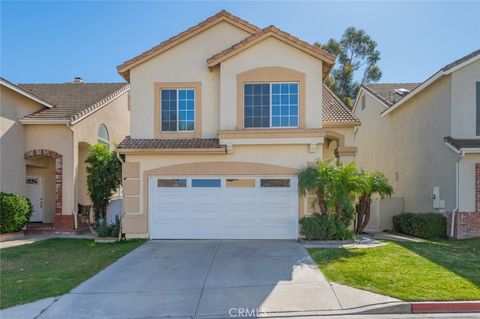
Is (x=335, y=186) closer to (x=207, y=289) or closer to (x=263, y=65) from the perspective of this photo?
(x=263, y=65)

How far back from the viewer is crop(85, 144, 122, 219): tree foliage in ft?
49.1

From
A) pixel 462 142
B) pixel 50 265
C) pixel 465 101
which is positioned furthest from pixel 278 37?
pixel 50 265

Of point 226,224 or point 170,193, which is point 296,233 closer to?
Result: point 226,224

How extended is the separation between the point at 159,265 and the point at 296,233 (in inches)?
214

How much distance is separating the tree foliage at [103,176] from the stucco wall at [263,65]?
5.47 meters

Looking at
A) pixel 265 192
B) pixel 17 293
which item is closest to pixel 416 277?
pixel 265 192

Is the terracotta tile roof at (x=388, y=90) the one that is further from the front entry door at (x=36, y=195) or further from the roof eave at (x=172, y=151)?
the front entry door at (x=36, y=195)

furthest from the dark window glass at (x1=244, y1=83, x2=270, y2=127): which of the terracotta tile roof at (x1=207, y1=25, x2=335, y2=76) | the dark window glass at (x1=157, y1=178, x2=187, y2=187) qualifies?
the dark window glass at (x1=157, y1=178, x2=187, y2=187)

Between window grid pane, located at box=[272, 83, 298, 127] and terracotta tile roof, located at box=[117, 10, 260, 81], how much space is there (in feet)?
9.24

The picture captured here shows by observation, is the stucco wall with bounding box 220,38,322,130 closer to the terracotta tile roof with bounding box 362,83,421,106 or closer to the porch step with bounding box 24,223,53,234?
the porch step with bounding box 24,223,53,234

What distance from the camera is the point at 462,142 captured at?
44.5 feet

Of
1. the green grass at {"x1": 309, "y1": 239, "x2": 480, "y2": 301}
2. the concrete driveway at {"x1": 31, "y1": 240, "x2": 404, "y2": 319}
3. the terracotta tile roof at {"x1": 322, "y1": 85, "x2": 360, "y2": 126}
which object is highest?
the terracotta tile roof at {"x1": 322, "y1": 85, "x2": 360, "y2": 126}

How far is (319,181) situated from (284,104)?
3136mm

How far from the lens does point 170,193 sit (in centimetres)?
1312
